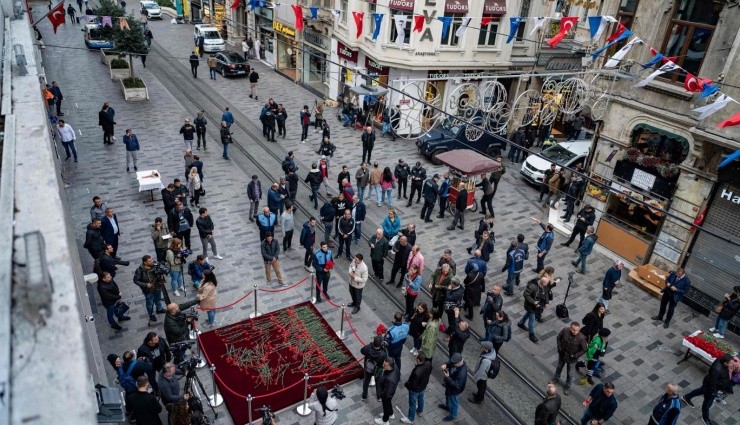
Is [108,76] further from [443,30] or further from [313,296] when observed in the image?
[313,296]

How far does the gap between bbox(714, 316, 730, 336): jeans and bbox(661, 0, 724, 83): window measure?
672 cm

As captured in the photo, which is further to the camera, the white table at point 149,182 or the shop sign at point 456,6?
the shop sign at point 456,6

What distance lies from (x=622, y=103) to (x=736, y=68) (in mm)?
3510

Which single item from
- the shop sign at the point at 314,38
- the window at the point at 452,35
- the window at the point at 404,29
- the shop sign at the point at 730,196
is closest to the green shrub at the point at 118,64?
the shop sign at the point at 314,38

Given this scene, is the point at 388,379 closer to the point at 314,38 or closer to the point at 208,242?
the point at 208,242

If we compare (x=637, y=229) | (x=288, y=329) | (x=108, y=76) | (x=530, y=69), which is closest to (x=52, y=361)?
(x=288, y=329)

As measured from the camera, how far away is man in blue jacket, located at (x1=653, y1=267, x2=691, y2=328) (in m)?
13.0

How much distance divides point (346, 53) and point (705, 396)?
76.0 feet

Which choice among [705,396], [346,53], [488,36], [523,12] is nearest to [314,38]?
[346,53]

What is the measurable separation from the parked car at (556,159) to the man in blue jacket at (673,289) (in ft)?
25.5

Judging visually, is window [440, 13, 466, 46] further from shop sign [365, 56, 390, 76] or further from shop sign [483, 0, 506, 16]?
shop sign [365, 56, 390, 76]

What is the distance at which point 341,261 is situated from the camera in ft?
49.2

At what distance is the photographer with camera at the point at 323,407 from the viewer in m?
8.76

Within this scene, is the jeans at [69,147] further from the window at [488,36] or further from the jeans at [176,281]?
the window at [488,36]
